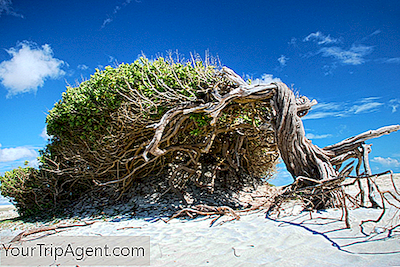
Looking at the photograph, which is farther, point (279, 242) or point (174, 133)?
point (174, 133)

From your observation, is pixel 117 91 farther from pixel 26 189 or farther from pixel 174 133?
pixel 26 189

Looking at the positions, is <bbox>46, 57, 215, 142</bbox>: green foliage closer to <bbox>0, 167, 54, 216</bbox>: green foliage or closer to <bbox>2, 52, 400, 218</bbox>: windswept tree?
<bbox>2, 52, 400, 218</bbox>: windswept tree

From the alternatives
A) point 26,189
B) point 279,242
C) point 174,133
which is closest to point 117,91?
point 174,133

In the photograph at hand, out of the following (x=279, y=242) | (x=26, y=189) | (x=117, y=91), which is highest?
(x=117, y=91)

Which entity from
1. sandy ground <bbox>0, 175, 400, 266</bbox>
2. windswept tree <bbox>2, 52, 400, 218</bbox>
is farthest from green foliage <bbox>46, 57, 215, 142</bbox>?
sandy ground <bbox>0, 175, 400, 266</bbox>

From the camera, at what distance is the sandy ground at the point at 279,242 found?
311 cm

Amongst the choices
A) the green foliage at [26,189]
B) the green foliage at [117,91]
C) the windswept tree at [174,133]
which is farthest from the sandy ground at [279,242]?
the green foliage at [26,189]

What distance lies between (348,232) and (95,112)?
24.4ft

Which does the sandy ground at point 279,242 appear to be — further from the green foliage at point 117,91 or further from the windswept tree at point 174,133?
the green foliage at point 117,91

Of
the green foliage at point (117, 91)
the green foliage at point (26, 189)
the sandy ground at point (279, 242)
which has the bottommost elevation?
the sandy ground at point (279, 242)

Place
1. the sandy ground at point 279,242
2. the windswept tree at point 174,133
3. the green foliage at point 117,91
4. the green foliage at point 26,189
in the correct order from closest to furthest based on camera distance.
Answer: the sandy ground at point 279,242
the windswept tree at point 174,133
the green foliage at point 117,91
the green foliage at point 26,189

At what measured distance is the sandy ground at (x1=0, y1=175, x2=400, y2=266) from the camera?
3.11m

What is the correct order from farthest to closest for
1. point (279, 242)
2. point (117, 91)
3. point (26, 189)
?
point (26, 189) < point (117, 91) < point (279, 242)

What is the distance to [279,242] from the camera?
3740 millimetres
